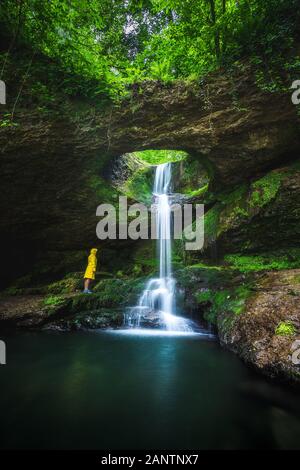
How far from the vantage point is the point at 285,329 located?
4340 mm

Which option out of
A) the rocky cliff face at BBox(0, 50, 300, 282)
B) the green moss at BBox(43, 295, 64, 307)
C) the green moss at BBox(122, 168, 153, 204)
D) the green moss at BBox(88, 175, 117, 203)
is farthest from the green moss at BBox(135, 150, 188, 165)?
the green moss at BBox(43, 295, 64, 307)

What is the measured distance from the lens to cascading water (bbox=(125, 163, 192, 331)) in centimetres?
772

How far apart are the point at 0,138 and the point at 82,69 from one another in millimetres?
3151

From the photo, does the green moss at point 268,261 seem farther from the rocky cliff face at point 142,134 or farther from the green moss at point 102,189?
the green moss at point 102,189

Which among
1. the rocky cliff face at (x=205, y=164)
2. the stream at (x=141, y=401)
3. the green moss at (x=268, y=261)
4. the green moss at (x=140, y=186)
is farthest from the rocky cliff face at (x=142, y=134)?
the stream at (x=141, y=401)

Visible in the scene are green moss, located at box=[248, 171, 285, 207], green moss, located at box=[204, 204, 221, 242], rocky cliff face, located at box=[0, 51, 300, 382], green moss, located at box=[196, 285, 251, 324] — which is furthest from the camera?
green moss, located at box=[204, 204, 221, 242]

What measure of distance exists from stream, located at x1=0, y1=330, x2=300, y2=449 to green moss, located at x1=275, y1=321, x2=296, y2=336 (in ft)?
2.65

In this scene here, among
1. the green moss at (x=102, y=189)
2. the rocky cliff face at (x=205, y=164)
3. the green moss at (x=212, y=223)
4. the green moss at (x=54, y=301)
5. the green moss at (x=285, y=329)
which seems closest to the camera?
the green moss at (x=285, y=329)

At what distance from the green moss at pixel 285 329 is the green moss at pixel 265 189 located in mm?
4704

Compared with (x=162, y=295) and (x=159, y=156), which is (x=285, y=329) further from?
(x=159, y=156)

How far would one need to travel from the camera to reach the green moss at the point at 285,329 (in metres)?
4.26

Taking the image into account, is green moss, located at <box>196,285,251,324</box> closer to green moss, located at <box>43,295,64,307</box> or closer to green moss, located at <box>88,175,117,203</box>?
green moss, located at <box>43,295,64,307</box>

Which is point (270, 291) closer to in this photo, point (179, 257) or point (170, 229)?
point (179, 257)

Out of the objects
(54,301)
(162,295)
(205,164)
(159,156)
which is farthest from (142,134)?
(159,156)
